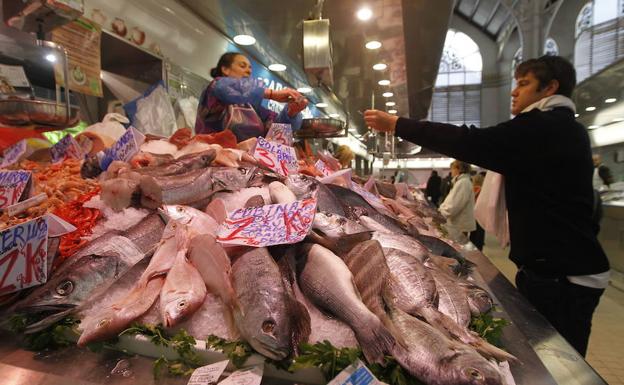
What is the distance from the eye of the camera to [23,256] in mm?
1418

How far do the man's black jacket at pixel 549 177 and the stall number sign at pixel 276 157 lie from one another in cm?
106

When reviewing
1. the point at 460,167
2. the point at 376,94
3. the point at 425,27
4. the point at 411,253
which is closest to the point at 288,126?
the point at 411,253

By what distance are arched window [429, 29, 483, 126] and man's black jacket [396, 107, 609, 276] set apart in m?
30.6

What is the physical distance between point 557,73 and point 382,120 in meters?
1.12

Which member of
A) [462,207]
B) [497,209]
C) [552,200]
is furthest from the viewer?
[462,207]

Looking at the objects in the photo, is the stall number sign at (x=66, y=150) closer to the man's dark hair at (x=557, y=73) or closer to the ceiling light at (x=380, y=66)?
the man's dark hair at (x=557, y=73)

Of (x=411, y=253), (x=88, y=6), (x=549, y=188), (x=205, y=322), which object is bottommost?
(x=205, y=322)

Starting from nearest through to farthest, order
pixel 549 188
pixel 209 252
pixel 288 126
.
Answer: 1. pixel 209 252
2. pixel 549 188
3. pixel 288 126

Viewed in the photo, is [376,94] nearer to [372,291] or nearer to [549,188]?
[549,188]

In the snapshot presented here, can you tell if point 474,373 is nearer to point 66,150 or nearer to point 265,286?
point 265,286

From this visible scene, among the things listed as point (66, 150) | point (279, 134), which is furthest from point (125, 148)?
point (279, 134)

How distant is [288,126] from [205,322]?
6.26 ft

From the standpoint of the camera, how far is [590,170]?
91.3 inches

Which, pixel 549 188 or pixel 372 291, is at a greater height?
pixel 549 188
